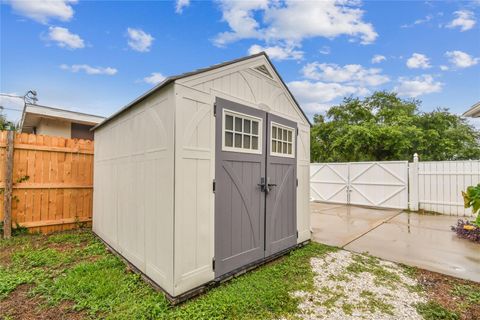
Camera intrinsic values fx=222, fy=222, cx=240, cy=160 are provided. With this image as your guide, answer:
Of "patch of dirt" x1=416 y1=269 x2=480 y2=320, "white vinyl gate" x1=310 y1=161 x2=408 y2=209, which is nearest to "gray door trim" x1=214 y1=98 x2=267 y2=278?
"patch of dirt" x1=416 y1=269 x2=480 y2=320

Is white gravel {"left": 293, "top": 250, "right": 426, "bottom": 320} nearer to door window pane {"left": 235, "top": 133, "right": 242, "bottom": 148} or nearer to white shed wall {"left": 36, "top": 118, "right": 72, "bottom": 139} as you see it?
door window pane {"left": 235, "top": 133, "right": 242, "bottom": 148}

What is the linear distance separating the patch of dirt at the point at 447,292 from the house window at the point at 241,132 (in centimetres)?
269

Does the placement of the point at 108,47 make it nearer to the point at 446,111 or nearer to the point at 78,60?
the point at 78,60

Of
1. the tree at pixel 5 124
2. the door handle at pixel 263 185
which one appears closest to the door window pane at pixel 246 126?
the door handle at pixel 263 185

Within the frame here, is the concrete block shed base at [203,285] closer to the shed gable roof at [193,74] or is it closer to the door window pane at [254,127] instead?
the door window pane at [254,127]

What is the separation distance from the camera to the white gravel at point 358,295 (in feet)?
7.23

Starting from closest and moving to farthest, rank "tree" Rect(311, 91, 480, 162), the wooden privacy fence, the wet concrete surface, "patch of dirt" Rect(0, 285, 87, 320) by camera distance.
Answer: "patch of dirt" Rect(0, 285, 87, 320) → the wooden privacy fence → the wet concrete surface → "tree" Rect(311, 91, 480, 162)

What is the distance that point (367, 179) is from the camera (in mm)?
8688

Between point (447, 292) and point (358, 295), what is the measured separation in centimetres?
109

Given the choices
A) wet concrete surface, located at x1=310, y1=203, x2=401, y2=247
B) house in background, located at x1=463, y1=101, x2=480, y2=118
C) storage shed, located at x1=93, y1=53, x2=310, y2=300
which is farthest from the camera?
house in background, located at x1=463, y1=101, x2=480, y2=118

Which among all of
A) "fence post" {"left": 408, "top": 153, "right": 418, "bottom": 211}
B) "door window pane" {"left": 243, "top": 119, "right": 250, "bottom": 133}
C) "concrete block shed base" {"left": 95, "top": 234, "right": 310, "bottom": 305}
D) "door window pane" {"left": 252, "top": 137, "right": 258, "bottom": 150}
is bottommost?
"concrete block shed base" {"left": 95, "top": 234, "right": 310, "bottom": 305}

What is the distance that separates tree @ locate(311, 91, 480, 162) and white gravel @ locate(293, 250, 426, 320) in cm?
985

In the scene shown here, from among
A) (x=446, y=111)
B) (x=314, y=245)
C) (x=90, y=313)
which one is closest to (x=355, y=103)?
(x=446, y=111)

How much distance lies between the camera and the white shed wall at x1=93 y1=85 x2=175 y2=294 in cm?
236
